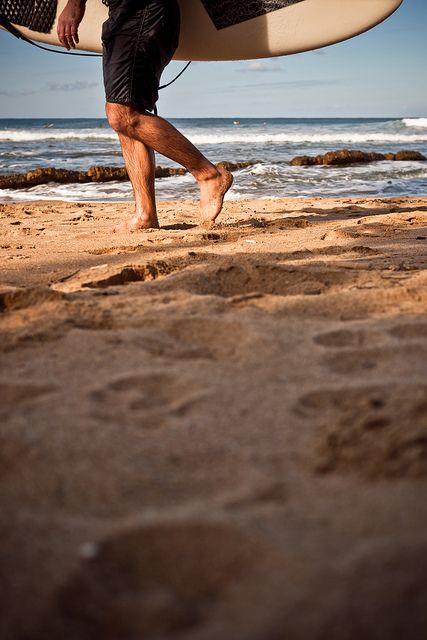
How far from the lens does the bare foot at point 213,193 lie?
294cm

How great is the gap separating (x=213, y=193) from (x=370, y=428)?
2310mm

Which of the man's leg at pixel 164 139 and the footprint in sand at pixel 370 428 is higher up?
the man's leg at pixel 164 139

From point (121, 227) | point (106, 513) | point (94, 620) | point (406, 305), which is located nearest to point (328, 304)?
point (406, 305)

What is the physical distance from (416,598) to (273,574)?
0.14m

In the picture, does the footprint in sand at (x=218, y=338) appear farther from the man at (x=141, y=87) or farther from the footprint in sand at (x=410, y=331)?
the man at (x=141, y=87)

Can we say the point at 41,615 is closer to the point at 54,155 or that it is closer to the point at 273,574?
the point at 273,574

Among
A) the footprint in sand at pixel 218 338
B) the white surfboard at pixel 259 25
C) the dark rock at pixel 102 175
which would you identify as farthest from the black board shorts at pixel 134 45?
the dark rock at pixel 102 175

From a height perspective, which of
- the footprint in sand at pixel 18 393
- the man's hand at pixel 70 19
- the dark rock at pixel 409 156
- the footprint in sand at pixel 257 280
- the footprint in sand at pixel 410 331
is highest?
the man's hand at pixel 70 19

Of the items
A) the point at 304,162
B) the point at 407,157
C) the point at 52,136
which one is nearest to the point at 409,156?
the point at 407,157

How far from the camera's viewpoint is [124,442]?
838mm

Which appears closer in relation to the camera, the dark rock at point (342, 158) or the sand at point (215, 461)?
the sand at point (215, 461)

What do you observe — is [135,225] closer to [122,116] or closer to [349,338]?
[122,116]

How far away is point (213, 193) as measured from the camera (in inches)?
118

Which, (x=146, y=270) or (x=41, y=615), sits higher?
(x=146, y=270)
